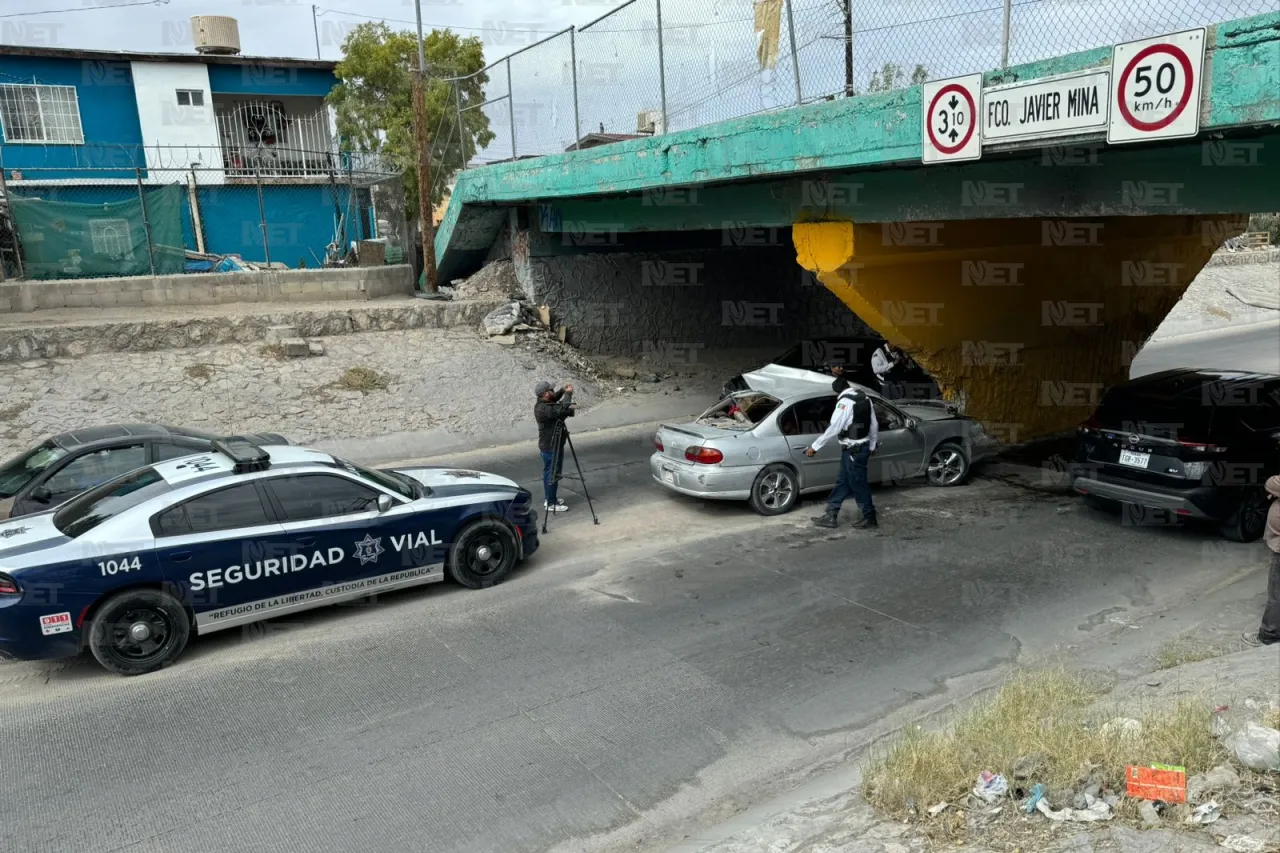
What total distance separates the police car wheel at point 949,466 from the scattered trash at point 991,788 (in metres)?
7.19

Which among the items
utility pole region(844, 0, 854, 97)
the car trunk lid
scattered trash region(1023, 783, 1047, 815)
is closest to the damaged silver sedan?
the car trunk lid

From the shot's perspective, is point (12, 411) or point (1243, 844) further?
point (12, 411)

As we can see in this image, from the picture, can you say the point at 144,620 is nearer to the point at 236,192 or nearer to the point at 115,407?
the point at 115,407

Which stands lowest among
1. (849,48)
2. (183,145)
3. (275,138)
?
(849,48)

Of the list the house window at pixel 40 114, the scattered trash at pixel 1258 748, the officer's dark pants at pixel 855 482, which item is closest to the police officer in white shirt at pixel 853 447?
the officer's dark pants at pixel 855 482

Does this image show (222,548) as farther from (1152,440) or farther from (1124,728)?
(1152,440)

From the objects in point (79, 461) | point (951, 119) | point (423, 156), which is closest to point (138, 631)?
point (79, 461)

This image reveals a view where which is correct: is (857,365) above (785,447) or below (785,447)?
above

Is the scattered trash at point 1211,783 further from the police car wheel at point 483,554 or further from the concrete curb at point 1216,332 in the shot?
the concrete curb at point 1216,332

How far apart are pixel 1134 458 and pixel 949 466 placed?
8.58 feet

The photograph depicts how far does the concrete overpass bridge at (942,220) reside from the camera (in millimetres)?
7453

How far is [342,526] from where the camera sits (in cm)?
746

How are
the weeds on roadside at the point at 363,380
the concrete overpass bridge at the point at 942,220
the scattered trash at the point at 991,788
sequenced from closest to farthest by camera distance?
the scattered trash at the point at 991,788, the concrete overpass bridge at the point at 942,220, the weeds on roadside at the point at 363,380

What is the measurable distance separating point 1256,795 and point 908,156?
243 inches
